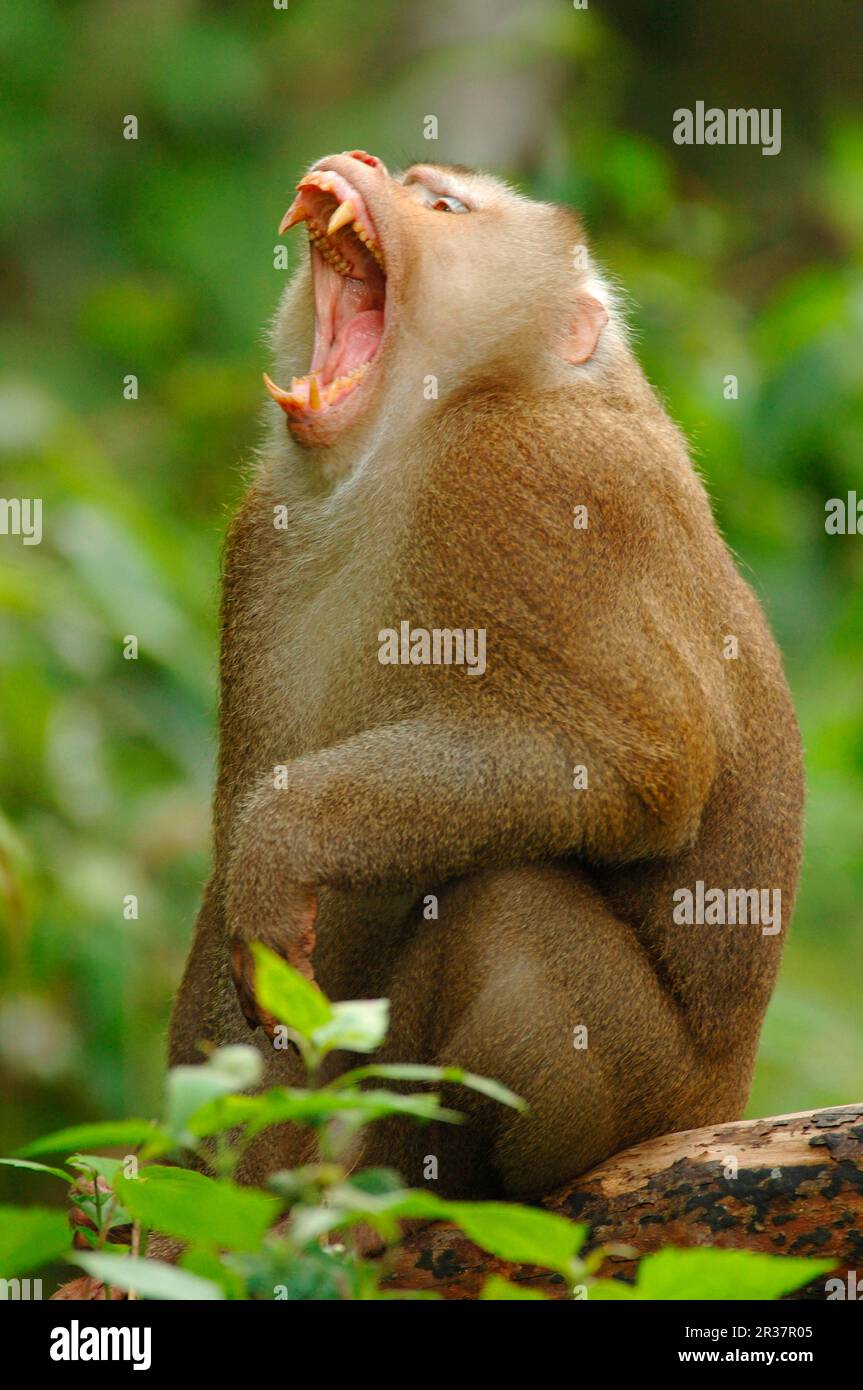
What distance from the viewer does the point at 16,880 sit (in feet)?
19.3

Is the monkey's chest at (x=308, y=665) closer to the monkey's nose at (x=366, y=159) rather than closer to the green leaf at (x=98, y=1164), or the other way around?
the monkey's nose at (x=366, y=159)

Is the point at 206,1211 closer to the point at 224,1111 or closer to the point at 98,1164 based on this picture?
the point at 224,1111

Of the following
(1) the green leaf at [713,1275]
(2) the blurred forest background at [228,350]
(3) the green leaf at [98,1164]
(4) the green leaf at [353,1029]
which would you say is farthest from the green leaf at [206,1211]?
(2) the blurred forest background at [228,350]


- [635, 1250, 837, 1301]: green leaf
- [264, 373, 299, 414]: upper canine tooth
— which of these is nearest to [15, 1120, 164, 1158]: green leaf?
[635, 1250, 837, 1301]: green leaf

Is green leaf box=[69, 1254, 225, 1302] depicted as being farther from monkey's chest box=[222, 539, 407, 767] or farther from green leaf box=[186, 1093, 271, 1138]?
monkey's chest box=[222, 539, 407, 767]

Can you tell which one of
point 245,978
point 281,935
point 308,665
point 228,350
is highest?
point 228,350

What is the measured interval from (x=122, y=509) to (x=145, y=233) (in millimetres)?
6211

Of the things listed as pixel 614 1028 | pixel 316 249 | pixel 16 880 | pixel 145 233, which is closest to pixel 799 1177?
pixel 614 1028

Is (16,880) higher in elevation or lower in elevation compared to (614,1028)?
higher

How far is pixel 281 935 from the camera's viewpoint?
4754 millimetres

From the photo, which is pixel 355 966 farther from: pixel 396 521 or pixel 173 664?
pixel 173 664

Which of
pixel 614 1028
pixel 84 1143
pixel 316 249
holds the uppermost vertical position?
pixel 316 249

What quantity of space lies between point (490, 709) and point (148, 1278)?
275cm

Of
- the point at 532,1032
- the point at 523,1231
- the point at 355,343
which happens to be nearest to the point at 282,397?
the point at 355,343
